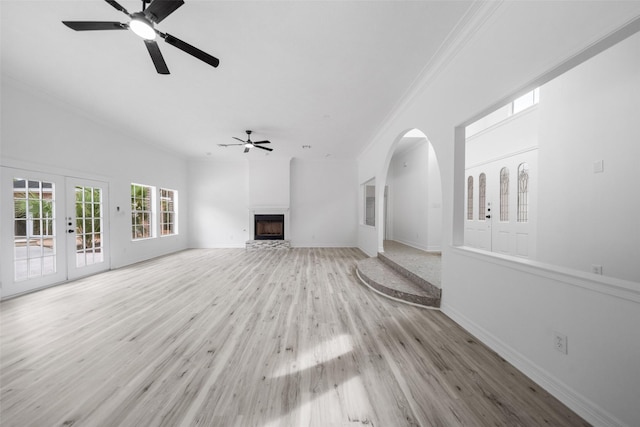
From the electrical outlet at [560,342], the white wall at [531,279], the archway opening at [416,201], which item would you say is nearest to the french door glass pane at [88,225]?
the archway opening at [416,201]

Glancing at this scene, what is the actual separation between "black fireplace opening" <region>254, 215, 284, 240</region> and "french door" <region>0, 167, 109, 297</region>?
373cm

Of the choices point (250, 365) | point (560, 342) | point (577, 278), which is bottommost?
point (250, 365)

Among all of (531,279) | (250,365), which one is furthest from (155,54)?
Result: (531,279)

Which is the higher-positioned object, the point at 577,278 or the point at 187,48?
the point at 187,48

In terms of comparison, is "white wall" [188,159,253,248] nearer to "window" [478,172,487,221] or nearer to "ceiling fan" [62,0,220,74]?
"ceiling fan" [62,0,220,74]

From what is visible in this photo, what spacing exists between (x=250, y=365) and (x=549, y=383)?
2098 millimetres

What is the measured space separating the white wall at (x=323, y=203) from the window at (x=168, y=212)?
3660 millimetres

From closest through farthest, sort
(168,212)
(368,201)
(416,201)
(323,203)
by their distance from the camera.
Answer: (416,201) < (168,212) < (368,201) < (323,203)

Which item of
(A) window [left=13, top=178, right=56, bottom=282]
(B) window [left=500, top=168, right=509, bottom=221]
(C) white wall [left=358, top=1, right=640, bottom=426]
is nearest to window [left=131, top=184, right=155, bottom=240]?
(A) window [left=13, top=178, right=56, bottom=282]

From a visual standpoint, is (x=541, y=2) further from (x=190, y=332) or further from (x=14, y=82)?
(x=14, y=82)

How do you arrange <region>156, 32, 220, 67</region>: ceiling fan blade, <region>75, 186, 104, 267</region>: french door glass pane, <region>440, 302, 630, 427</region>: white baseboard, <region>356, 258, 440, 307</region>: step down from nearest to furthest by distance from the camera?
<region>440, 302, 630, 427</region>: white baseboard < <region>156, 32, 220, 67</region>: ceiling fan blade < <region>356, 258, 440, 307</region>: step down < <region>75, 186, 104, 267</region>: french door glass pane

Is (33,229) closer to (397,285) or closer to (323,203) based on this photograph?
(397,285)

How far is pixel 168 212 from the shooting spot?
6926mm

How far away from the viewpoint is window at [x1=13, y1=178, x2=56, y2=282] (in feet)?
10.9
